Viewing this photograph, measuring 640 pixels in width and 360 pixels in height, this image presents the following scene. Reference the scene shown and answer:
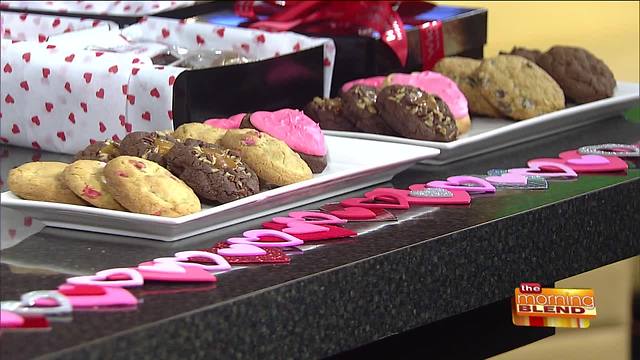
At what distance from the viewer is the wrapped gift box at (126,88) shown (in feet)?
4.63

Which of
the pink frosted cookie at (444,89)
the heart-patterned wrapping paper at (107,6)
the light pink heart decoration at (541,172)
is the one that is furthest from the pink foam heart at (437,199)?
the heart-patterned wrapping paper at (107,6)

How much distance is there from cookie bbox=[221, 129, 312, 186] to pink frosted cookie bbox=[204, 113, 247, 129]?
0.35 feet

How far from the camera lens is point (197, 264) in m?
1.02

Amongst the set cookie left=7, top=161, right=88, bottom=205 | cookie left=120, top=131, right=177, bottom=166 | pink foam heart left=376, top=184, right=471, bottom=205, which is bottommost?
pink foam heart left=376, top=184, right=471, bottom=205

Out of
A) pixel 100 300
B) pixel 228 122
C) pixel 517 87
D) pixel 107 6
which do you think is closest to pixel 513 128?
pixel 517 87

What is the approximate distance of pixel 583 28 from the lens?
2914 millimetres

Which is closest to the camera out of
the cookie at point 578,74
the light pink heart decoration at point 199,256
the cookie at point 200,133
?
the light pink heart decoration at point 199,256

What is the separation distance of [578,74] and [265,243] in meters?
0.66

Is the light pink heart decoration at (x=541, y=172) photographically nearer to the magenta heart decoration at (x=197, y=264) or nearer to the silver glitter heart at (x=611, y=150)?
the silver glitter heart at (x=611, y=150)

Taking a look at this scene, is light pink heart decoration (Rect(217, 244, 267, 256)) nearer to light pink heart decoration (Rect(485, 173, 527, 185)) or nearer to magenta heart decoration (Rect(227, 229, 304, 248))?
magenta heart decoration (Rect(227, 229, 304, 248))

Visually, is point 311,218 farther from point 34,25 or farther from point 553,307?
point 34,25

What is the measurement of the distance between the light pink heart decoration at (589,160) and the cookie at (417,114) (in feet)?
0.42

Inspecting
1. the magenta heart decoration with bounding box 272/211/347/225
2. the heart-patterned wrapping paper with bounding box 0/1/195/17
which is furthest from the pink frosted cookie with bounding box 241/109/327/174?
the heart-patterned wrapping paper with bounding box 0/1/195/17

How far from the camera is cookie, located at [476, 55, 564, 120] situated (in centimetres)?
151
